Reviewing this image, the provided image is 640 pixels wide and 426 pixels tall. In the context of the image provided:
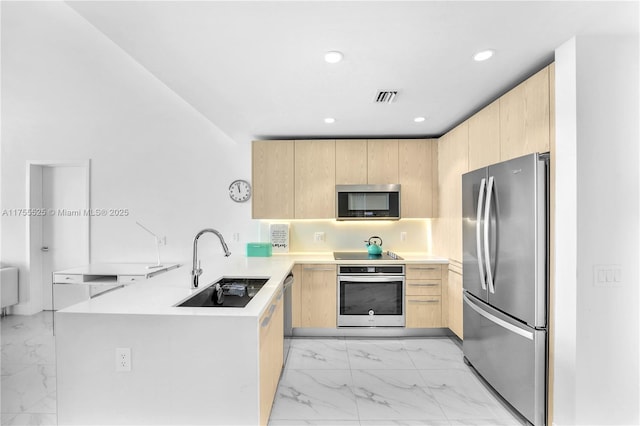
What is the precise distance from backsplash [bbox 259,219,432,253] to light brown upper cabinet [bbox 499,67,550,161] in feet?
6.15

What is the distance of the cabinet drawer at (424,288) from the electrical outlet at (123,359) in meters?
2.70

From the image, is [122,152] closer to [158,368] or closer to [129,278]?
[129,278]

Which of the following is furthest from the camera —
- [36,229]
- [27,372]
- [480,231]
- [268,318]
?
[36,229]

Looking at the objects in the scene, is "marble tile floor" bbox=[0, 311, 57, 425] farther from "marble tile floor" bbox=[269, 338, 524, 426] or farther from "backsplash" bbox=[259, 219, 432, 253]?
"backsplash" bbox=[259, 219, 432, 253]

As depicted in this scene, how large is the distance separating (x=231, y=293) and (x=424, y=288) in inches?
85.2

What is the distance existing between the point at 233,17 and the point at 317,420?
243 centimetres

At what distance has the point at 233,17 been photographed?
4.83ft

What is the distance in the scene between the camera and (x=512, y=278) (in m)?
2.02

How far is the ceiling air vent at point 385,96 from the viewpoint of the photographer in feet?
7.88

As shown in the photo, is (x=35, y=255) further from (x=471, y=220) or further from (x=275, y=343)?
(x=471, y=220)

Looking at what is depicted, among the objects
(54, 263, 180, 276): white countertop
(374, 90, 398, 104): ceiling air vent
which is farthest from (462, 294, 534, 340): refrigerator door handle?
(54, 263, 180, 276): white countertop

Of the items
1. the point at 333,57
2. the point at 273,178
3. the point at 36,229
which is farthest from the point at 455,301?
the point at 36,229

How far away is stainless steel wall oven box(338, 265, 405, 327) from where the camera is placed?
11.1ft

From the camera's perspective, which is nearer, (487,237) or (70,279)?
(487,237)
